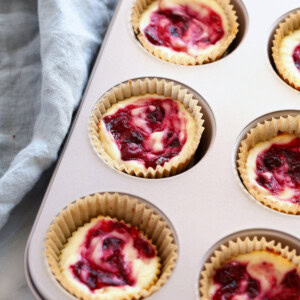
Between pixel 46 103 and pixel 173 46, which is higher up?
pixel 173 46

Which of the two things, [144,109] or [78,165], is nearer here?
[78,165]

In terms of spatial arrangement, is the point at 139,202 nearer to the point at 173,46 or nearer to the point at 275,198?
the point at 275,198

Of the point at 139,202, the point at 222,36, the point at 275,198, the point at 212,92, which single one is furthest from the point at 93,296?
the point at 222,36

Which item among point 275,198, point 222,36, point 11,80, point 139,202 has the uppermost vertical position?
point 222,36

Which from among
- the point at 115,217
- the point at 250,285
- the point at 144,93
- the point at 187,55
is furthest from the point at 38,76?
the point at 250,285

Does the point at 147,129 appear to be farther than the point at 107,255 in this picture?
Yes

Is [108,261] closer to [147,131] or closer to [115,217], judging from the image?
[115,217]
